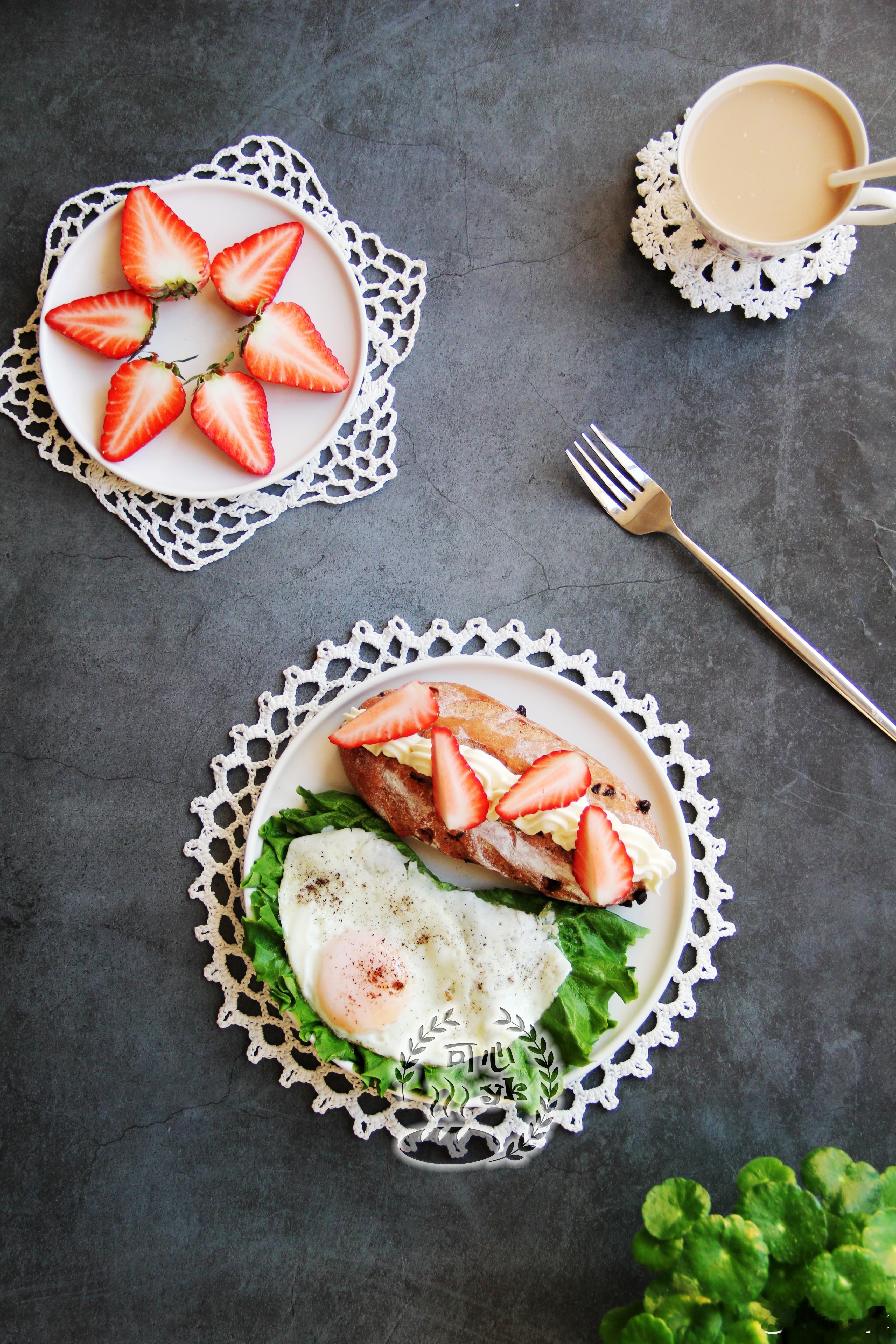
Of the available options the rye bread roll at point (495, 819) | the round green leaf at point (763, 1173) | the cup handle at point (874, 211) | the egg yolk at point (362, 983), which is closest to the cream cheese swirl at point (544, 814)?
the rye bread roll at point (495, 819)

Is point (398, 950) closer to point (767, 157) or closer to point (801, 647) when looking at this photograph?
point (801, 647)

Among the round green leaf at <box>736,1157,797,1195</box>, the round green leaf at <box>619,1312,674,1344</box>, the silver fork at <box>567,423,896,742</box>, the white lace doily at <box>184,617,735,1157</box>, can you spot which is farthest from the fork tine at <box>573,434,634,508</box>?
the round green leaf at <box>619,1312,674,1344</box>

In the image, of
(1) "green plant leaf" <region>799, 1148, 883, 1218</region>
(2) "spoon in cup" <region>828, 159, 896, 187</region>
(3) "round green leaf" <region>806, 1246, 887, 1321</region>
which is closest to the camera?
(3) "round green leaf" <region>806, 1246, 887, 1321</region>

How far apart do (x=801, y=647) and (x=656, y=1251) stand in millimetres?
1293

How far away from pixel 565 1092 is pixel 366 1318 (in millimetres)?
672

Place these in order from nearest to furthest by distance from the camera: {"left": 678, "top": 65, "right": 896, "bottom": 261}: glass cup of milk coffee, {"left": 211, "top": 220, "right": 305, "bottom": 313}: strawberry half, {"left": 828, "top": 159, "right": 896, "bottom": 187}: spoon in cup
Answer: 1. {"left": 828, "top": 159, "right": 896, "bottom": 187}: spoon in cup
2. {"left": 678, "top": 65, "right": 896, "bottom": 261}: glass cup of milk coffee
3. {"left": 211, "top": 220, "right": 305, "bottom": 313}: strawberry half

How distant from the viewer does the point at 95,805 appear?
2.11 metres

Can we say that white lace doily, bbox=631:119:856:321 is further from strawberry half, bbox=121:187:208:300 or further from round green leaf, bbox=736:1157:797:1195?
round green leaf, bbox=736:1157:797:1195

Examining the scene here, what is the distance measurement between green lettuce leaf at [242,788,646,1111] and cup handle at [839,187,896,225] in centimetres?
159

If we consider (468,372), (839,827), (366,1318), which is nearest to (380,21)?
(468,372)

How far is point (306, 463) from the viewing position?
2.09m

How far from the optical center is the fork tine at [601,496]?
212 centimetres

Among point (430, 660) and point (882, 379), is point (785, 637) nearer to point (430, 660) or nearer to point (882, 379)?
point (882, 379)

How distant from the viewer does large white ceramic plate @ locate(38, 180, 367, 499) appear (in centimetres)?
206
